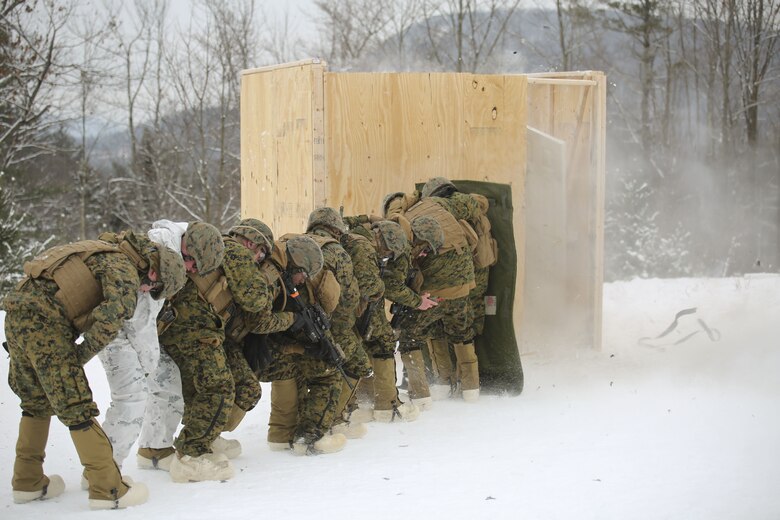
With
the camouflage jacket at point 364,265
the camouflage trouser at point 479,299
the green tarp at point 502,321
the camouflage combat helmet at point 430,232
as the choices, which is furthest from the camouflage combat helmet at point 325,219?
the green tarp at point 502,321

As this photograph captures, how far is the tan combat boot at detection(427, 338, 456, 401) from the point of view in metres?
8.45

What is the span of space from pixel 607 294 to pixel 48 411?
10.5m

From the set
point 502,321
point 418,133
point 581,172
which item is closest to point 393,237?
point 502,321

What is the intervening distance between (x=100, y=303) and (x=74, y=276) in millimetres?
215

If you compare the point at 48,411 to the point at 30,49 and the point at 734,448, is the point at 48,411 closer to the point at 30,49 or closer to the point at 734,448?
the point at 734,448

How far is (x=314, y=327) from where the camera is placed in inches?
245

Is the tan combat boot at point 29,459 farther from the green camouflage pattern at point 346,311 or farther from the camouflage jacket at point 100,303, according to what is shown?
the green camouflage pattern at point 346,311

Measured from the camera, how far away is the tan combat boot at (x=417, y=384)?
7.94 metres

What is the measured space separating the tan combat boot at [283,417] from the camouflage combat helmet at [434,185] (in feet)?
9.08

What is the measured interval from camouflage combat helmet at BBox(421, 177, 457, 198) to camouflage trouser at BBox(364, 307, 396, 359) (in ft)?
5.28

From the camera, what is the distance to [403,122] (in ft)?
29.5

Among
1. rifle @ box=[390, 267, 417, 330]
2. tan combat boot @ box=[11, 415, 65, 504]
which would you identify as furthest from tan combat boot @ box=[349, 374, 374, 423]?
tan combat boot @ box=[11, 415, 65, 504]

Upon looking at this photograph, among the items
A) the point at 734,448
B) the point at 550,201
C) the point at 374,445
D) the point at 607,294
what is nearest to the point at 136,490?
the point at 374,445

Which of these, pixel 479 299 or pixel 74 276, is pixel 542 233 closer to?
pixel 479 299
